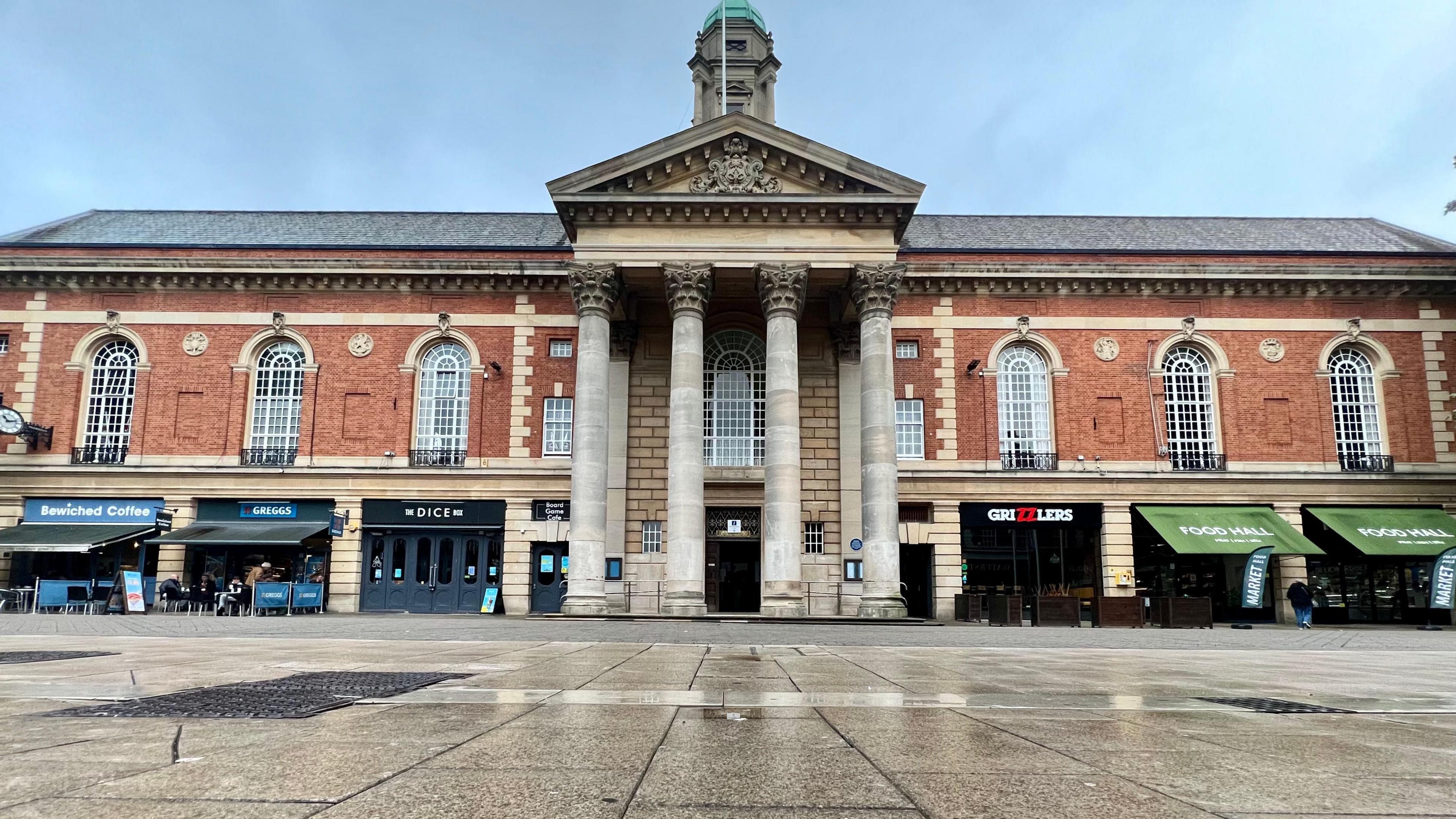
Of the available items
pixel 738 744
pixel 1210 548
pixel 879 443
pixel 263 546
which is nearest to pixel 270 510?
pixel 263 546

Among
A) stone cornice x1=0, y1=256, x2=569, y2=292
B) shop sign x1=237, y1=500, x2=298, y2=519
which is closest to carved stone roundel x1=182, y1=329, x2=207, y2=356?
stone cornice x1=0, y1=256, x2=569, y2=292

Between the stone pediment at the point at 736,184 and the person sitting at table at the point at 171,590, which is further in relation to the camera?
the person sitting at table at the point at 171,590

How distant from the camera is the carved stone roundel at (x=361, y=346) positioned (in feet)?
112

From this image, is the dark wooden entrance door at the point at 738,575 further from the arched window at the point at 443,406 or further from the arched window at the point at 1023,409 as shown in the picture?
the arched window at the point at 443,406

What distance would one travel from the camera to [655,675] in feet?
30.1

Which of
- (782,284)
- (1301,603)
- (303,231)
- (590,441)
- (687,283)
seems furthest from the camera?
(303,231)

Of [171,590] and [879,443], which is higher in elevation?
[879,443]

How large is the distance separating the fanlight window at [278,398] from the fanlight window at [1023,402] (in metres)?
25.7

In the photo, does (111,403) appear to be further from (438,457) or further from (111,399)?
(438,457)

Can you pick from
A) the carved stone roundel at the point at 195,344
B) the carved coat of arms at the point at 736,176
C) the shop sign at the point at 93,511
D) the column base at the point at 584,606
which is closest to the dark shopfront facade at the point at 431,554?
the column base at the point at 584,606

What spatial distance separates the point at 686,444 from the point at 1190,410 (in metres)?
19.4

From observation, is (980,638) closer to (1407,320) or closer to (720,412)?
(720,412)

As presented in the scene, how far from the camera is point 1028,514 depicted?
109 feet

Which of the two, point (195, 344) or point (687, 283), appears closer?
point (687, 283)
